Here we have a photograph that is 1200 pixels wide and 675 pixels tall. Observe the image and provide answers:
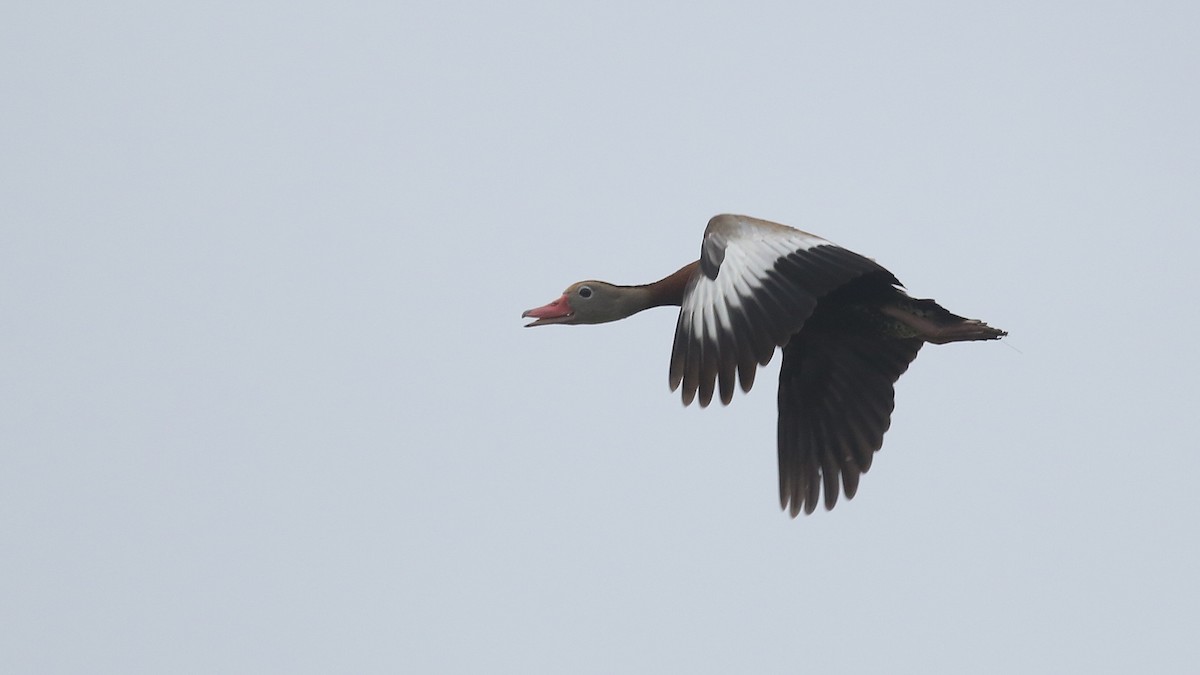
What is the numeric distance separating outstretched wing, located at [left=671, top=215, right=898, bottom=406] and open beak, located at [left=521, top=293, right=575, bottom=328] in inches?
99.0

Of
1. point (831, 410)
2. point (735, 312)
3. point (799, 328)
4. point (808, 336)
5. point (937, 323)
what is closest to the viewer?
point (799, 328)

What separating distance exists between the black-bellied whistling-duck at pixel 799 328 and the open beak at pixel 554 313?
11 mm

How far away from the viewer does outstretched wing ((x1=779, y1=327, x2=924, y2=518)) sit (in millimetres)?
12984

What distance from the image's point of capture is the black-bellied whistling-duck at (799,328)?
10.5 metres

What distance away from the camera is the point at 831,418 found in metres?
13.1

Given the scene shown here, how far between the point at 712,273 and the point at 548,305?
2.88 meters

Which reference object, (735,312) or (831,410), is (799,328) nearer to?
(735,312)

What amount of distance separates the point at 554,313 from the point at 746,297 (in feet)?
10.3

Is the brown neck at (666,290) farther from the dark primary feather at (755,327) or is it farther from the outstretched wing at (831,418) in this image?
the dark primary feather at (755,327)

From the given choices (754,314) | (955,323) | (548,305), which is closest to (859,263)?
(754,314)

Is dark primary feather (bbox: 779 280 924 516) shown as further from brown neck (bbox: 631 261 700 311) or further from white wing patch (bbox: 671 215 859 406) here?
white wing patch (bbox: 671 215 859 406)

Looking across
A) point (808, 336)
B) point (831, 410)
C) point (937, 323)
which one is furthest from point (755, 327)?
point (831, 410)

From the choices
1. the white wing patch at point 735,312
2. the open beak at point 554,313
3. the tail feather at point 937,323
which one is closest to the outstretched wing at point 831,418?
the tail feather at point 937,323

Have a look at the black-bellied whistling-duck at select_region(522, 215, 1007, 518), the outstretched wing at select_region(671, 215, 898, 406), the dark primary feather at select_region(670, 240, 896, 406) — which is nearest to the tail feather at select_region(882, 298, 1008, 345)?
the black-bellied whistling-duck at select_region(522, 215, 1007, 518)
